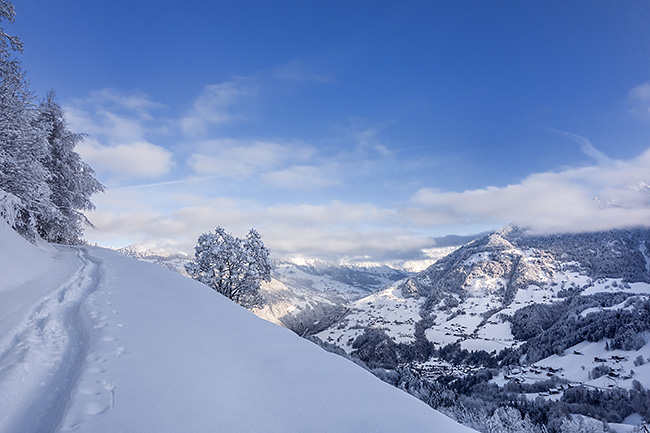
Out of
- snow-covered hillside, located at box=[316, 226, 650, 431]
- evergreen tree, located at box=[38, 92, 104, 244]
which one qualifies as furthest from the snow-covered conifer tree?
snow-covered hillside, located at box=[316, 226, 650, 431]

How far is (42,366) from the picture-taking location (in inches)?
176

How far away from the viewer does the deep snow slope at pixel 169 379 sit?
3242mm

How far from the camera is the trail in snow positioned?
3.20 m

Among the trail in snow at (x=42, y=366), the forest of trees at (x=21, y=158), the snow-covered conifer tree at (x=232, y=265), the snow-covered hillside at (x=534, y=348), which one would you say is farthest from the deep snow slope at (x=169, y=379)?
the snow-covered conifer tree at (x=232, y=265)

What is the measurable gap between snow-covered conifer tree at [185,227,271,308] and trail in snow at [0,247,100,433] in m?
16.4

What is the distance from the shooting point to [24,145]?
15039 millimetres

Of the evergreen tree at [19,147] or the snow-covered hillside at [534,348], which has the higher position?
the evergreen tree at [19,147]

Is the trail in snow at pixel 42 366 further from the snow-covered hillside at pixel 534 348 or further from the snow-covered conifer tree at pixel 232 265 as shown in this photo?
the snow-covered hillside at pixel 534 348

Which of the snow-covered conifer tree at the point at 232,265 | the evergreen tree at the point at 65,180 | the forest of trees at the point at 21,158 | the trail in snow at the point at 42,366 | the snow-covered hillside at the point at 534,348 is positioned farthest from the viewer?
the snow-covered hillside at the point at 534,348

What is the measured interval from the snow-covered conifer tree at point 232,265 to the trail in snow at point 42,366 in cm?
1636

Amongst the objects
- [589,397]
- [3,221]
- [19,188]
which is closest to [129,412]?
[3,221]

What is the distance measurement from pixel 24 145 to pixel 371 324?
17708 cm

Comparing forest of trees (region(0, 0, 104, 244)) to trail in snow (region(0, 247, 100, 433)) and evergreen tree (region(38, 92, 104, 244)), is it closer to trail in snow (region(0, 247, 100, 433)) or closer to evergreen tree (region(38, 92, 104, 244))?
evergreen tree (region(38, 92, 104, 244))

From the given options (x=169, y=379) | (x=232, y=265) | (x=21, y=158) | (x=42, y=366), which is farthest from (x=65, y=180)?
(x=169, y=379)
